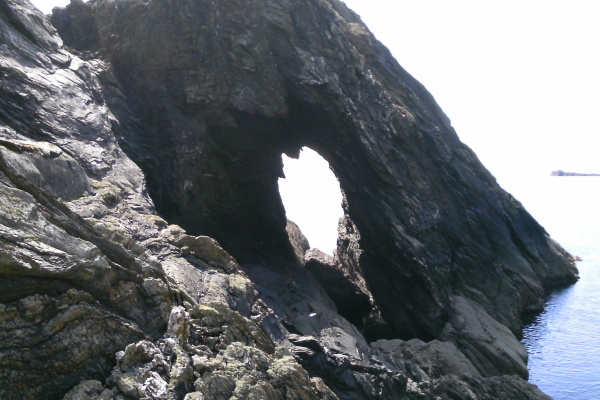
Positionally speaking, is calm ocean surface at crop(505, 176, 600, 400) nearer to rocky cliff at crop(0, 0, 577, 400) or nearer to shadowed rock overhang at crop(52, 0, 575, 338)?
rocky cliff at crop(0, 0, 577, 400)

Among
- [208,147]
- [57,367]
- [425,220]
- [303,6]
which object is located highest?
[303,6]

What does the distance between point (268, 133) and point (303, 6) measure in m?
8.19

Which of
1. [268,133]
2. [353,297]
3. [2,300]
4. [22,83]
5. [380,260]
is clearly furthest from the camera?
[353,297]

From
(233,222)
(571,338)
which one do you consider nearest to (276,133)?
(233,222)

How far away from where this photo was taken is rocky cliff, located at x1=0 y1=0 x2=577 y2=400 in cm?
1198

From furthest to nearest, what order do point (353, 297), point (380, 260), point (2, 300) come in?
point (353, 297)
point (380, 260)
point (2, 300)

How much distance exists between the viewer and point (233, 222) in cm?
3512

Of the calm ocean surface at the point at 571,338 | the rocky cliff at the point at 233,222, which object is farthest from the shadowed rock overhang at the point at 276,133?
the calm ocean surface at the point at 571,338

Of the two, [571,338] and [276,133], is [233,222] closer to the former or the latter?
[276,133]

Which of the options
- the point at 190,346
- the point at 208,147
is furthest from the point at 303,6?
the point at 190,346

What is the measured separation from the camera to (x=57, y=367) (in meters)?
10.9

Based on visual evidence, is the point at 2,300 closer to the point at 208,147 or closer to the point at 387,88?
the point at 208,147

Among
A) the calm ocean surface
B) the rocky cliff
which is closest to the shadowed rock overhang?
the rocky cliff

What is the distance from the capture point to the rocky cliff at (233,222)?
12.0 meters
